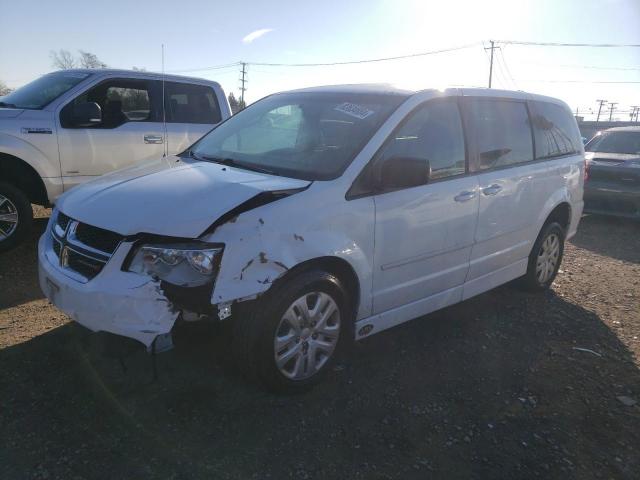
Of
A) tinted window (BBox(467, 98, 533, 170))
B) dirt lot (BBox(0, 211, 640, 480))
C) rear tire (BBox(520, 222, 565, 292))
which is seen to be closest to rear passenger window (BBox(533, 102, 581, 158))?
tinted window (BBox(467, 98, 533, 170))

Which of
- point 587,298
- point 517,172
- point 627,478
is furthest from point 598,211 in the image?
point 627,478

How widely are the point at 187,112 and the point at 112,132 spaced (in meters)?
1.09

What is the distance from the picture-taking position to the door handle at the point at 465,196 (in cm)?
364

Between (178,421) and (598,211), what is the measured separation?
27.6 feet

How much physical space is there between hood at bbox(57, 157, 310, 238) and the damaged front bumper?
21 cm

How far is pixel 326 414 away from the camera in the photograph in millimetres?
2898

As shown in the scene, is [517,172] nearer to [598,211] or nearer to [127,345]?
[127,345]

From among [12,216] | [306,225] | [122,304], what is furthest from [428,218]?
[12,216]

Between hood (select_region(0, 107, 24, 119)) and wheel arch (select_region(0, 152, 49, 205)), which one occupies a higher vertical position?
hood (select_region(0, 107, 24, 119))

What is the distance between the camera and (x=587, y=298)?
202 inches

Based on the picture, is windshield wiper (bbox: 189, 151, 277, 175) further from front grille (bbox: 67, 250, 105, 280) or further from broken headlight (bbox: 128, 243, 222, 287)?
front grille (bbox: 67, 250, 105, 280)

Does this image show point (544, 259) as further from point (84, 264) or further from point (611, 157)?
point (611, 157)

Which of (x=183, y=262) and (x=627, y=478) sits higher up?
(x=183, y=262)

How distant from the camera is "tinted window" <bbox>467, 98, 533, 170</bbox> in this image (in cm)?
396
